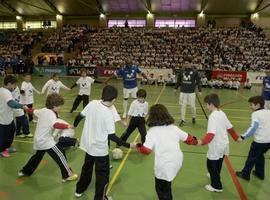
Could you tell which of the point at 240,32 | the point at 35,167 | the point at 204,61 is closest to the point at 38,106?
the point at 35,167

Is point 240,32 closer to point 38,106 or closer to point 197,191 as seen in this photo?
point 38,106

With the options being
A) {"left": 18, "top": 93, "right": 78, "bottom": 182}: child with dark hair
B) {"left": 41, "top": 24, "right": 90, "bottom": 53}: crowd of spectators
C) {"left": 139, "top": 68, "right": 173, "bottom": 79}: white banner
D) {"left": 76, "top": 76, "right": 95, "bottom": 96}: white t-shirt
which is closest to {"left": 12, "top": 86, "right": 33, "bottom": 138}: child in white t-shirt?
{"left": 18, "top": 93, "right": 78, "bottom": 182}: child with dark hair

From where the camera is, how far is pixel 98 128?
4.25 m

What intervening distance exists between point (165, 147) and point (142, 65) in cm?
2258

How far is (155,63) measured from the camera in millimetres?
26219

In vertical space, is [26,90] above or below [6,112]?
above

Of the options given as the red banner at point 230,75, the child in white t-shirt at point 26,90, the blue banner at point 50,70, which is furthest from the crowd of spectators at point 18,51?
the child in white t-shirt at point 26,90

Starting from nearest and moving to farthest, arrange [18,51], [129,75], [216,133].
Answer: [216,133] < [129,75] < [18,51]

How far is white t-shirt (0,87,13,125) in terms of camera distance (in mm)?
6059

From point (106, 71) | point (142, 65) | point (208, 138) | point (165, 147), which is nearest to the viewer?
point (165, 147)

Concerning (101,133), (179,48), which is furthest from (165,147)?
(179,48)

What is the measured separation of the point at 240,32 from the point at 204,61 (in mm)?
8133

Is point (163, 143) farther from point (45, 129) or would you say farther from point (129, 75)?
point (129, 75)

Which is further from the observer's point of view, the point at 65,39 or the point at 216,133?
the point at 65,39
